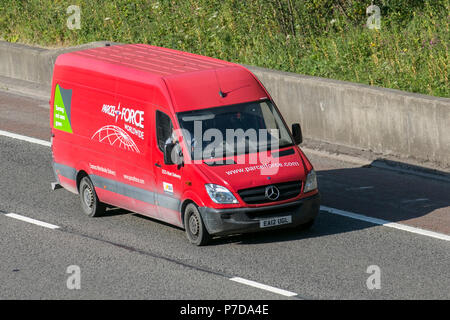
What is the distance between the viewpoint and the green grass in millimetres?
19906

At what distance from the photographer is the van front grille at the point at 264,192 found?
13.3 meters

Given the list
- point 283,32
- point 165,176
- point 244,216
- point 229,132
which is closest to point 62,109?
point 165,176

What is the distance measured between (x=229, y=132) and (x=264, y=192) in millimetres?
1081

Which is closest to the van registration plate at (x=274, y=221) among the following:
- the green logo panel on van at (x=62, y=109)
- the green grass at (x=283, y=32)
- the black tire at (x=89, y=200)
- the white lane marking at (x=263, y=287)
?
the white lane marking at (x=263, y=287)

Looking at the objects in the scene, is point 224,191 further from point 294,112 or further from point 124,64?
point 294,112

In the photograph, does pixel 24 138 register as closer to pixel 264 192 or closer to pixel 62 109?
pixel 62 109

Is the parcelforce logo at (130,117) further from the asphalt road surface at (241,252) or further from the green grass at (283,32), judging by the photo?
the green grass at (283,32)

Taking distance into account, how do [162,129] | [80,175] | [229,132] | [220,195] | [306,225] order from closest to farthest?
1. [220,195]
2. [229,132]
3. [162,129]
4. [306,225]
5. [80,175]

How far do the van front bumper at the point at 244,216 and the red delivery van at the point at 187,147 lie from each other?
1cm

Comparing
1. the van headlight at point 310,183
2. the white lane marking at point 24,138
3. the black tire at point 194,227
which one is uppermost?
the van headlight at point 310,183

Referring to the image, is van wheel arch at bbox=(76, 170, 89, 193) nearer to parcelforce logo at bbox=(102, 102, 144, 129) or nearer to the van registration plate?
parcelforce logo at bbox=(102, 102, 144, 129)

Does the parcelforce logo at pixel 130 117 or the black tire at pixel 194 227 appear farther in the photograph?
the parcelforce logo at pixel 130 117

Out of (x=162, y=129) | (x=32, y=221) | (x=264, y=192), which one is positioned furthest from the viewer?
(x=32, y=221)

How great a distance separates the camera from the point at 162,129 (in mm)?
14055
